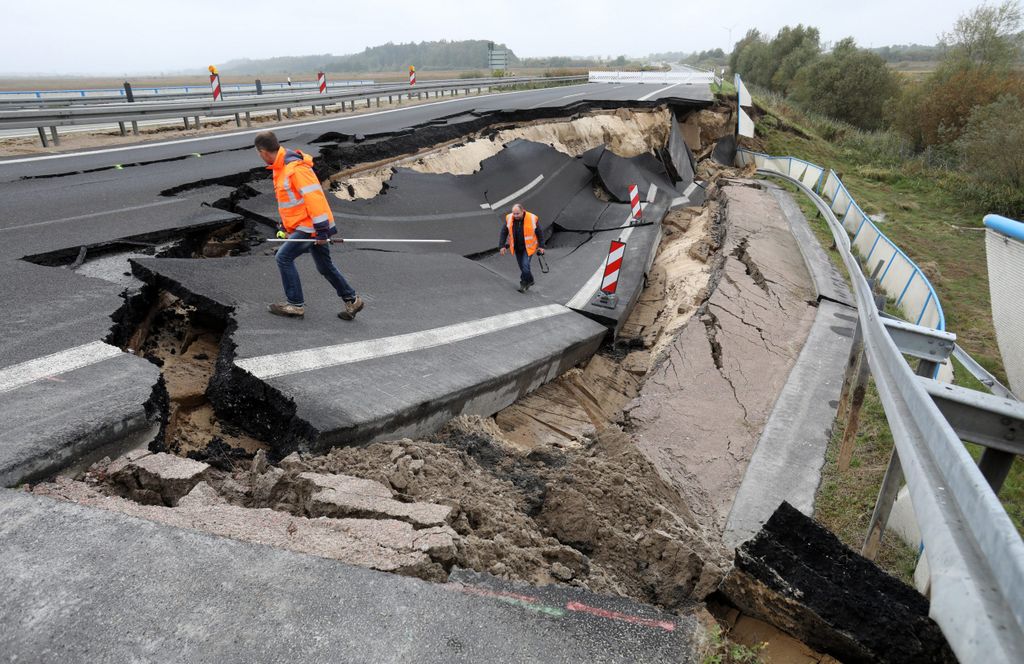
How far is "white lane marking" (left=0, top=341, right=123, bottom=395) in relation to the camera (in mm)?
3771

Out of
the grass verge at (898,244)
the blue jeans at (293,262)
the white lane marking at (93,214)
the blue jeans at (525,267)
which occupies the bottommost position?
the grass verge at (898,244)

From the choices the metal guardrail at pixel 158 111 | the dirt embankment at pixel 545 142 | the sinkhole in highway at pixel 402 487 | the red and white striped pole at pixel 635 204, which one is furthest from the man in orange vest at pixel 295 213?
the metal guardrail at pixel 158 111

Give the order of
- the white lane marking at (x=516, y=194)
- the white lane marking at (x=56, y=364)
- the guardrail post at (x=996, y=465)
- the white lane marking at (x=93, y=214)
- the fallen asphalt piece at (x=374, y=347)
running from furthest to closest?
the white lane marking at (x=516, y=194), the white lane marking at (x=93, y=214), the fallen asphalt piece at (x=374, y=347), the white lane marking at (x=56, y=364), the guardrail post at (x=996, y=465)

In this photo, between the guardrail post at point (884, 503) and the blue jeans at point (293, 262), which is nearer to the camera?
the guardrail post at point (884, 503)

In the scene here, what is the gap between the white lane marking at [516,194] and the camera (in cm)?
1222

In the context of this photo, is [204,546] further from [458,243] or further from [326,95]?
[326,95]

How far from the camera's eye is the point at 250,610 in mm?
2316

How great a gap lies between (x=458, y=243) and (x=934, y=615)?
29.7 ft

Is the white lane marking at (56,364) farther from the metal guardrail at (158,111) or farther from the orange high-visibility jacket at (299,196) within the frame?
the metal guardrail at (158,111)

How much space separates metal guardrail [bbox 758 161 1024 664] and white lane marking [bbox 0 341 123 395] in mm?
4796

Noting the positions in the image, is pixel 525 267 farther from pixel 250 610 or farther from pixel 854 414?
pixel 250 610

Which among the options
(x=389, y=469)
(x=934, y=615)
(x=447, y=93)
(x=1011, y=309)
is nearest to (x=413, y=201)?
(x=389, y=469)

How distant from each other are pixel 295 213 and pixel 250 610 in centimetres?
394

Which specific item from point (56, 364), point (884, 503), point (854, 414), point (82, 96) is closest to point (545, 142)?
point (854, 414)
